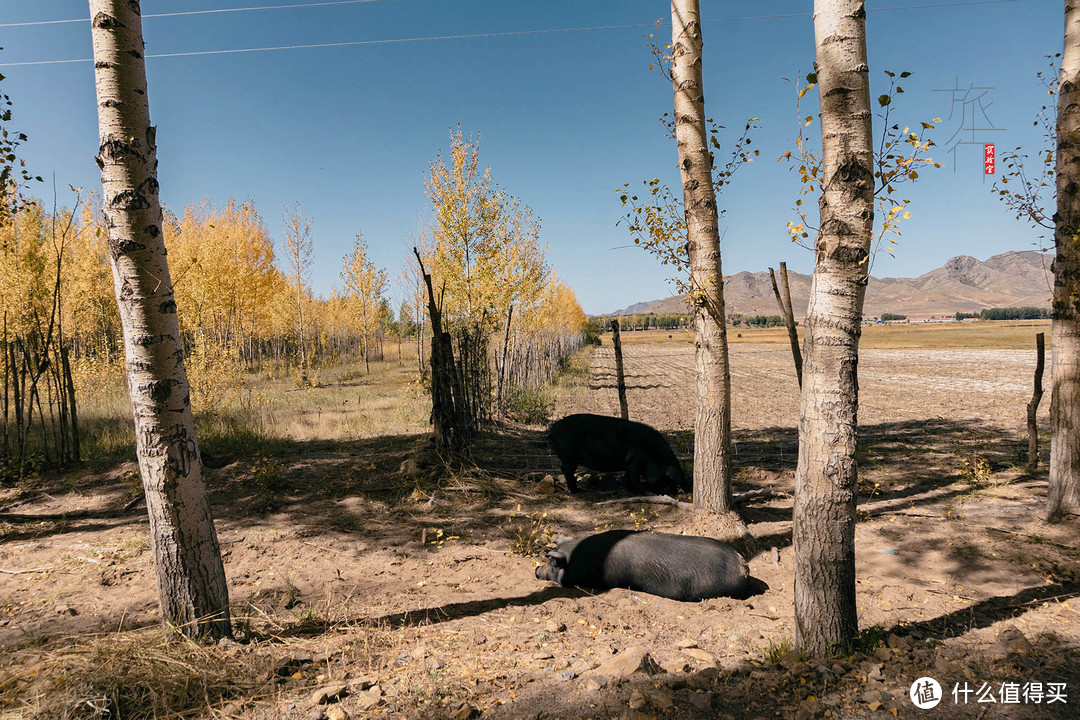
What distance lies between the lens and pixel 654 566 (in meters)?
3.92

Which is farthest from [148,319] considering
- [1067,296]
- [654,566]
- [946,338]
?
[946,338]

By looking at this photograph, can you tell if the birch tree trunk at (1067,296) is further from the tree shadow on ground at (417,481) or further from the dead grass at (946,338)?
the dead grass at (946,338)

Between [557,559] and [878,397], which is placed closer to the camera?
[557,559]

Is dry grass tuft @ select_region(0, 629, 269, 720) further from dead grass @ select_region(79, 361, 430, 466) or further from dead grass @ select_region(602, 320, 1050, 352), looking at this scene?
dead grass @ select_region(79, 361, 430, 466)

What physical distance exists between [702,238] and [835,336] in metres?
2.39

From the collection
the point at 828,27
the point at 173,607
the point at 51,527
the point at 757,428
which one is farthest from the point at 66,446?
the point at 757,428

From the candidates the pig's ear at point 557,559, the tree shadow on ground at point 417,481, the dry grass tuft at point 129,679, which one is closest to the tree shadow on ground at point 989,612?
the tree shadow on ground at point 417,481

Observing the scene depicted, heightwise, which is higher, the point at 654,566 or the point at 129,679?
the point at 129,679

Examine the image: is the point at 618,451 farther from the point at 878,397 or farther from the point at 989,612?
the point at 878,397

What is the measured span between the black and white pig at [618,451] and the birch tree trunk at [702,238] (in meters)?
1.38

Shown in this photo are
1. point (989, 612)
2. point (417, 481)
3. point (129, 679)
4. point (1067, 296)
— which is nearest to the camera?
point (129, 679)

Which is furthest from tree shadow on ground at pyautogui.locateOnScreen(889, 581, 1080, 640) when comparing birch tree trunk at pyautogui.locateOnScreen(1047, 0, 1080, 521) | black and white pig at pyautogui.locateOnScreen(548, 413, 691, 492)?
black and white pig at pyautogui.locateOnScreen(548, 413, 691, 492)

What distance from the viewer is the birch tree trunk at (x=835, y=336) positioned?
2.41 m

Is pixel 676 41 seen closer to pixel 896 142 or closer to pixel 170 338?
pixel 896 142
